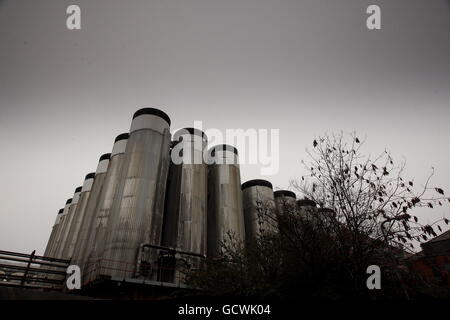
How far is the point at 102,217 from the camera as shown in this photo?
58.9 feet

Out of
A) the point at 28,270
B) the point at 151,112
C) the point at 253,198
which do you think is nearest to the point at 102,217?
the point at 28,270

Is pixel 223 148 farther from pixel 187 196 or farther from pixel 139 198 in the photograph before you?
pixel 139 198

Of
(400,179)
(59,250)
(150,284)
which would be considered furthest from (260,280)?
(59,250)

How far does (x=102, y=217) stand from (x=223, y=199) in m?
9.58

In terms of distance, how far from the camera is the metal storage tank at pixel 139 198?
15125 mm

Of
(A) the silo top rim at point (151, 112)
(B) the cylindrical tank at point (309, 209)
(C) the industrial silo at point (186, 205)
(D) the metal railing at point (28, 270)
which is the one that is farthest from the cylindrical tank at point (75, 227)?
(B) the cylindrical tank at point (309, 209)

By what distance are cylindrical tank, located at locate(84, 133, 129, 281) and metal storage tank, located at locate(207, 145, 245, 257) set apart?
7.73m

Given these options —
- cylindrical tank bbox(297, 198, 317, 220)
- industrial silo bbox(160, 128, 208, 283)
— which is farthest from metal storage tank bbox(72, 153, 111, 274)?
cylindrical tank bbox(297, 198, 317, 220)

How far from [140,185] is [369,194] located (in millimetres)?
13415

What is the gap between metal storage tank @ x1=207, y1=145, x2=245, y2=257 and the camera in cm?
2130

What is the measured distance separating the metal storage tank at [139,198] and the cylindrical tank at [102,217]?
696 millimetres

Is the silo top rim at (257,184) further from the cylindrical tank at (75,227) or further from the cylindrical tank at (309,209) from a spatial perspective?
the cylindrical tank at (75,227)

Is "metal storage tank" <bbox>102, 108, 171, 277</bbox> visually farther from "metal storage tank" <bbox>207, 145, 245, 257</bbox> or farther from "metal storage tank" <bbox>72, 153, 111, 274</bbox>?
"metal storage tank" <bbox>207, 145, 245, 257</bbox>
